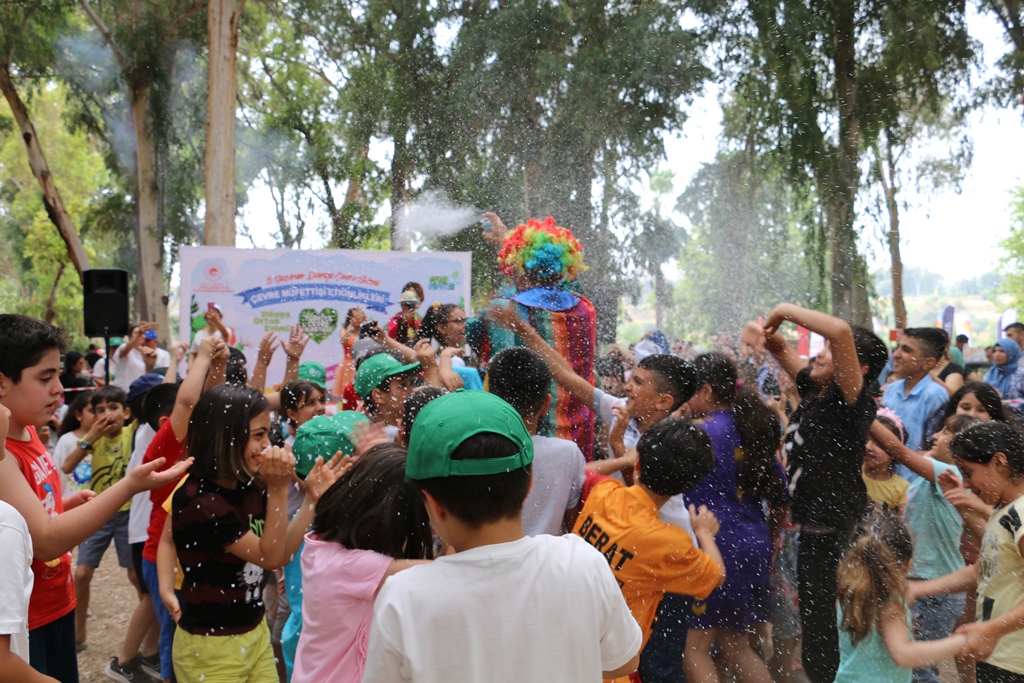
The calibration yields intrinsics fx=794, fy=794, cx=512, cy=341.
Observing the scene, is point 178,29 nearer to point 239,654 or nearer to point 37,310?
point 239,654

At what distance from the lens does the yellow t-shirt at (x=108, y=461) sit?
4148 millimetres

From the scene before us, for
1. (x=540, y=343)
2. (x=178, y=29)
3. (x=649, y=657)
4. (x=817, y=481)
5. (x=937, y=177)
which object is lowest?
(x=649, y=657)

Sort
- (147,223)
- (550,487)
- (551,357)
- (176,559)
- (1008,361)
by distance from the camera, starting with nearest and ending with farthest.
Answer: (550,487) → (176,559) → (551,357) → (1008,361) → (147,223)

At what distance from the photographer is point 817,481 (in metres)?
2.86

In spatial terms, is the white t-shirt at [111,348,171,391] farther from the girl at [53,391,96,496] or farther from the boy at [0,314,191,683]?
the boy at [0,314,191,683]

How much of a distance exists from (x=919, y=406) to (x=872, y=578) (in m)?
2.09

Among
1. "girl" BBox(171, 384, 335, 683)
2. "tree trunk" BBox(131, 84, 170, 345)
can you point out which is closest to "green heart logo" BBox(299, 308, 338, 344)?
"girl" BBox(171, 384, 335, 683)

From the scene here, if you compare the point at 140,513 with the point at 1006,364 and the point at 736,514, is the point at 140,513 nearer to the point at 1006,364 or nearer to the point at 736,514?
the point at 736,514

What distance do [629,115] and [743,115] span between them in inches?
41.3

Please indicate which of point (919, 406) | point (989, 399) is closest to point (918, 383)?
point (919, 406)

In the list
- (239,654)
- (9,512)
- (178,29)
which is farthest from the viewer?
(178,29)

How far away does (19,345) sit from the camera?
1914 mm

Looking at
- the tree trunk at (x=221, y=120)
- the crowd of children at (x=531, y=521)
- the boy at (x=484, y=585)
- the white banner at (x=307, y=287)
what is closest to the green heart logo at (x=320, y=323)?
the white banner at (x=307, y=287)

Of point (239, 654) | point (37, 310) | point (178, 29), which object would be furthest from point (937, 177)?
point (37, 310)
